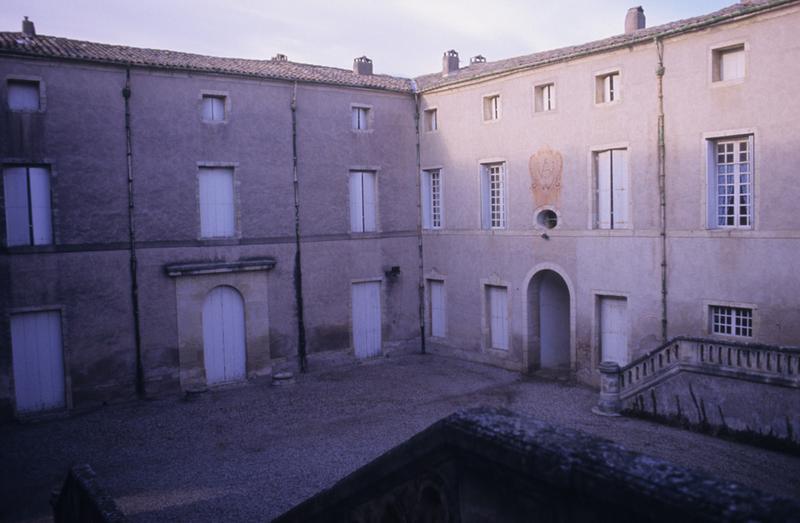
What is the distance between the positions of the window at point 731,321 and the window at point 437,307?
9.31 metres

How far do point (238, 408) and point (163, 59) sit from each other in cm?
1001

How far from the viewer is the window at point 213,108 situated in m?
18.7

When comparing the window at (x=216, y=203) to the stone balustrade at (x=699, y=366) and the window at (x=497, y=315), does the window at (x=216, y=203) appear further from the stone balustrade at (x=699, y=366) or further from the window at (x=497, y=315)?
the stone balustrade at (x=699, y=366)

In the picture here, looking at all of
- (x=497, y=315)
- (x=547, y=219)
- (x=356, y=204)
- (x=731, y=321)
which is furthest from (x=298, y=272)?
(x=731, y=321)

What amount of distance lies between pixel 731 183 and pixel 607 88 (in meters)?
4.29

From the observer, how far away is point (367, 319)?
22.0 meters

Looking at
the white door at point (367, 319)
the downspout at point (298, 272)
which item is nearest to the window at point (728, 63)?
the downspout at point (298, 272)

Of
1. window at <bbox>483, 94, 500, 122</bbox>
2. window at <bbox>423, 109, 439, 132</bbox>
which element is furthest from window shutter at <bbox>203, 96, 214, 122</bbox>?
window at <bbox>483, 94, 500, 122</bbox>

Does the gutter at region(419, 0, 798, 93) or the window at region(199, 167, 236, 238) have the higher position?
the gutter at region(419, 0, 798, 93)

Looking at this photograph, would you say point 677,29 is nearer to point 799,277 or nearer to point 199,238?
point 799,277

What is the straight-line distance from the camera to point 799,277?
45.2 ft

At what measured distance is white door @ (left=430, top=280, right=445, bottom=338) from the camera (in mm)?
22672

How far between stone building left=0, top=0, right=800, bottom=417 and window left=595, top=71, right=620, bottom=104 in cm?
5

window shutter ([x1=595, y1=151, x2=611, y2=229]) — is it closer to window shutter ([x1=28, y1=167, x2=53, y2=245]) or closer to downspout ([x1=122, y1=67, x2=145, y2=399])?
downspout ([x1=122, y1=67, x2=145, y2=399])
